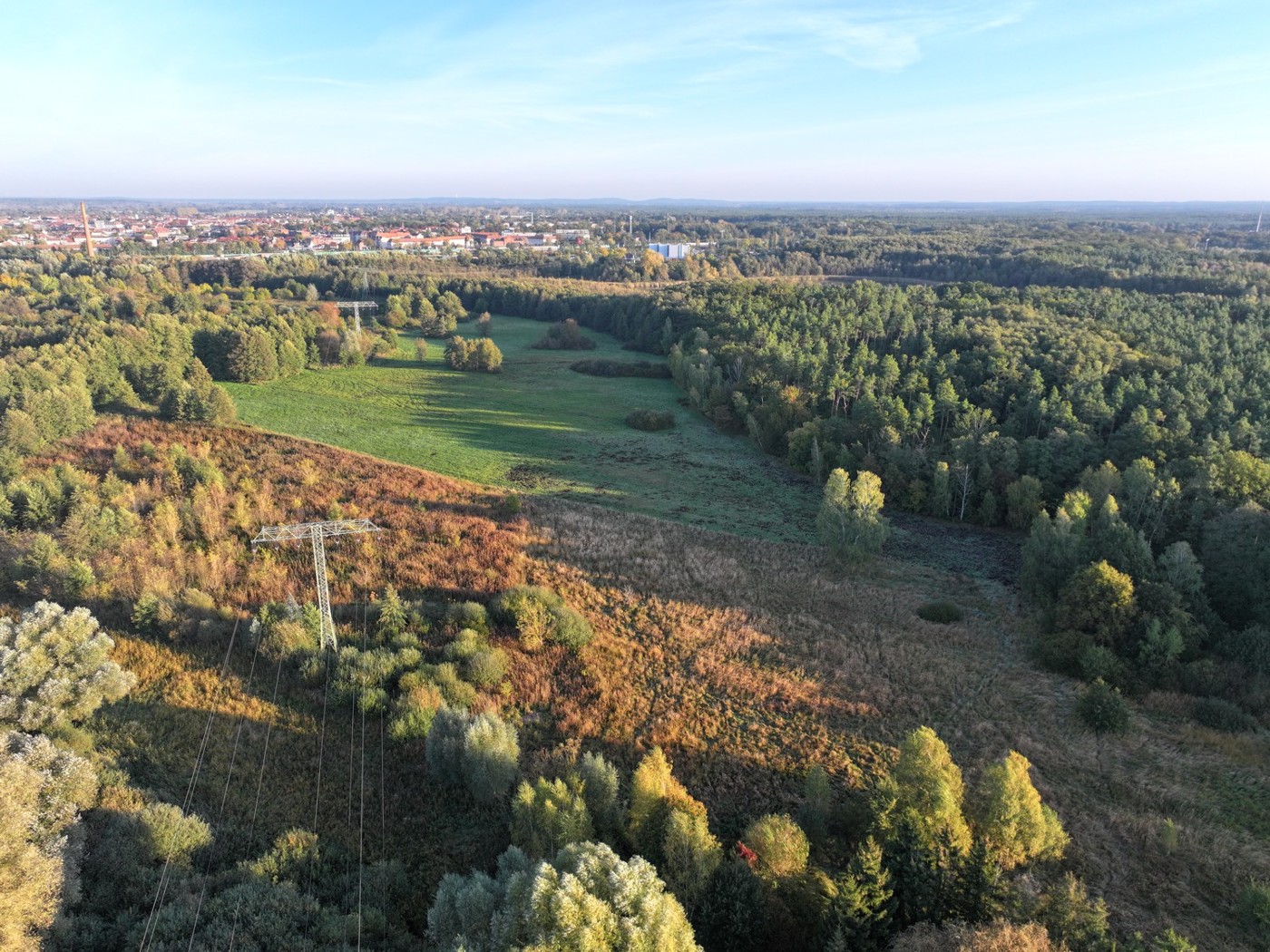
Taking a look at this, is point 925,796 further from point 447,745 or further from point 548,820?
point 447,745

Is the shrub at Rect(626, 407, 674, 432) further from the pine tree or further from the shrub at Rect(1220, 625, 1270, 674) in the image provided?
the pine tree

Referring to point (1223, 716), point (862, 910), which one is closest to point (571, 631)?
point (862, 910)

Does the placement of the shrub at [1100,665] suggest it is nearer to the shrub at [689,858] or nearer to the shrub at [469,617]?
the shrub at [689,858]

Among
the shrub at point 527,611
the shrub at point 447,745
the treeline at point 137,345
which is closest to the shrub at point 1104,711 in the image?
the shrub at point 527,611

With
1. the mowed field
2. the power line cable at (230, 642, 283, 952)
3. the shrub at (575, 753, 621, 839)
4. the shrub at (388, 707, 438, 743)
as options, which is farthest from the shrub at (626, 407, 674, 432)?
the shrub at (575, 753, 621, 839)

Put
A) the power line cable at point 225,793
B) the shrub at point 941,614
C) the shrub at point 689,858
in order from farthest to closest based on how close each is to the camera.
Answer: the shrub at point 941,614 < the shrub at point 689,858 < the power line cable at point 225,793
